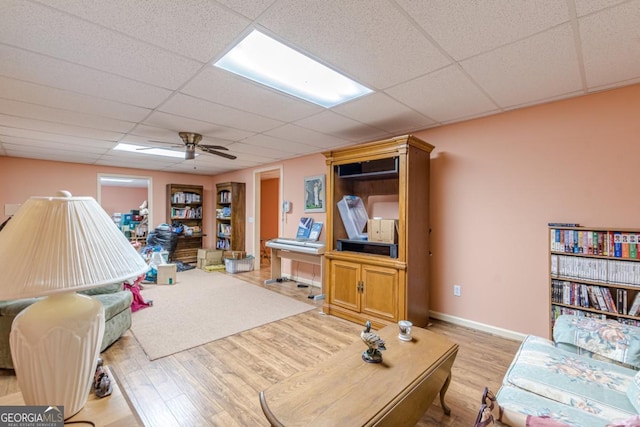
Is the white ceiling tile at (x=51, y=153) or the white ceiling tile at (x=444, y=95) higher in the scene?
the white ceiling tile at (x=444, y=95)

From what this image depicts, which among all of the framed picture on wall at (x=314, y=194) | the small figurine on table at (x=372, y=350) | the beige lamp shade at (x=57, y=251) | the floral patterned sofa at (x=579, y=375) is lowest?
the floral patterned sofa at (x=579, y=375)

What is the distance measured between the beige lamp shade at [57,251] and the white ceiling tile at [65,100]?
219cm

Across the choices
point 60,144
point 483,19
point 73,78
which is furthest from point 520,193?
point 60,144

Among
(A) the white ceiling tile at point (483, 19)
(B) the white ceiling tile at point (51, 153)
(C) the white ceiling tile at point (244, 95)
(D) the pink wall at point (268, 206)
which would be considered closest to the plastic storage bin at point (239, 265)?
(D) the pink wall at point (268, 206)

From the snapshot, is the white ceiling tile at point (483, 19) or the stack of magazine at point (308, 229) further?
the stack of magazine at point (308, 229)

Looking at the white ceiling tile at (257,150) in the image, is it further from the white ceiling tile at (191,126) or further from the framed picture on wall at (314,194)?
the framed picture on wall at (314,194)

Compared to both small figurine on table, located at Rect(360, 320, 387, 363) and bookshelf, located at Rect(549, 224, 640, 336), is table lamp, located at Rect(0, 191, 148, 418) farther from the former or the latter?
bookshelf, located at Rect(549, 224, 640, 336)

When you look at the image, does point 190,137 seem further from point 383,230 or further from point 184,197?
point 184,197

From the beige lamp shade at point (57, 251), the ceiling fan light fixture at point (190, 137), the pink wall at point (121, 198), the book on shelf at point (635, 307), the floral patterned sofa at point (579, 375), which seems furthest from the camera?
the pink wall at point (121, 198)

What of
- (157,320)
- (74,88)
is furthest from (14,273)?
(157,320)

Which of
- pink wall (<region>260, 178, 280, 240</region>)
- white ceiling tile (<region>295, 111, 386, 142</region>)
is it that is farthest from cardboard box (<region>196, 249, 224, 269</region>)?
white ceiling tile (<region>295, 111, 386, 142</region>)

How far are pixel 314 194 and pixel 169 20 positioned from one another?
3.55 metres

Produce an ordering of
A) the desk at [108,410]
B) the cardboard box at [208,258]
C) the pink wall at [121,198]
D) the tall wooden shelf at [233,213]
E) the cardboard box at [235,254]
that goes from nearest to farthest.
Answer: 1. the desk at [108,410]
2. the cardboard box at [235,254]
3. the cardboard box at [208,258]
4. the tall wooden shelf at [233,213]
5. the pink wall at [121,198]

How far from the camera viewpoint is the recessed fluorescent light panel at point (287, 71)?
1962mm
